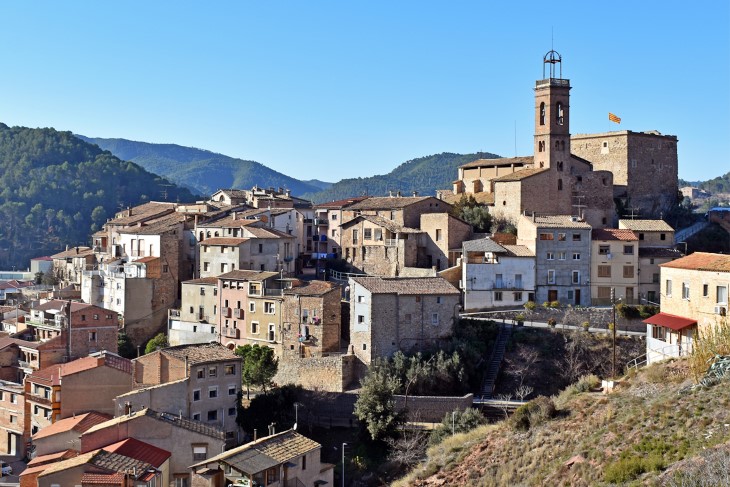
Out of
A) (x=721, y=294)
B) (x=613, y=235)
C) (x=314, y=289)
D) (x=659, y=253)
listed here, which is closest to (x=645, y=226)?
(x=659, y=253)

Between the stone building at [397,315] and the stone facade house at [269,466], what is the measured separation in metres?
9.38

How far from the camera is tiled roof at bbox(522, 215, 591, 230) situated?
48656 millimetres

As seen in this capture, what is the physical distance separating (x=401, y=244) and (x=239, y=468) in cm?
2396

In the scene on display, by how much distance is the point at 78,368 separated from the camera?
1708 inches

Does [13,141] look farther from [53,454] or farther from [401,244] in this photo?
[53,454]

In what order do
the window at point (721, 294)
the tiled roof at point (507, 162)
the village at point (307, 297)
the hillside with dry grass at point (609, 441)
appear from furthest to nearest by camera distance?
the tiled roof at point (507, 162) < the village at point (307, 297) < the window at point (721, 294) < the hillside with dry grass at point (609, 441)

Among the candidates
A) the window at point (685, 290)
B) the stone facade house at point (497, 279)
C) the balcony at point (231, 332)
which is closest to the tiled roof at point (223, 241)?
the balcony at point (231, 332)

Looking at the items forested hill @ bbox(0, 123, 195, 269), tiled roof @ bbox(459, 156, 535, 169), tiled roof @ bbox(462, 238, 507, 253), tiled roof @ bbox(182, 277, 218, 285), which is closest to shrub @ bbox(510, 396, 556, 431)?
tiled roof @ bbox(462, 238, 507, 253)

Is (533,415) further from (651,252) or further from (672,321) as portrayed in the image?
(651,252)

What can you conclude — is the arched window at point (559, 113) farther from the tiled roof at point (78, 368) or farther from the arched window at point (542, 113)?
the tiled roof at point (78, 368)

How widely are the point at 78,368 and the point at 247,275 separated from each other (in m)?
10.2

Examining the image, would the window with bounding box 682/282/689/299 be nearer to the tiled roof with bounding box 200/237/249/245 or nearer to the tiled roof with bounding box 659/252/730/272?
the tiled roof with bounding box 659/252/730/272

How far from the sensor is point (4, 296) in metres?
71.0

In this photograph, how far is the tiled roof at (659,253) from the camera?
159 feet
